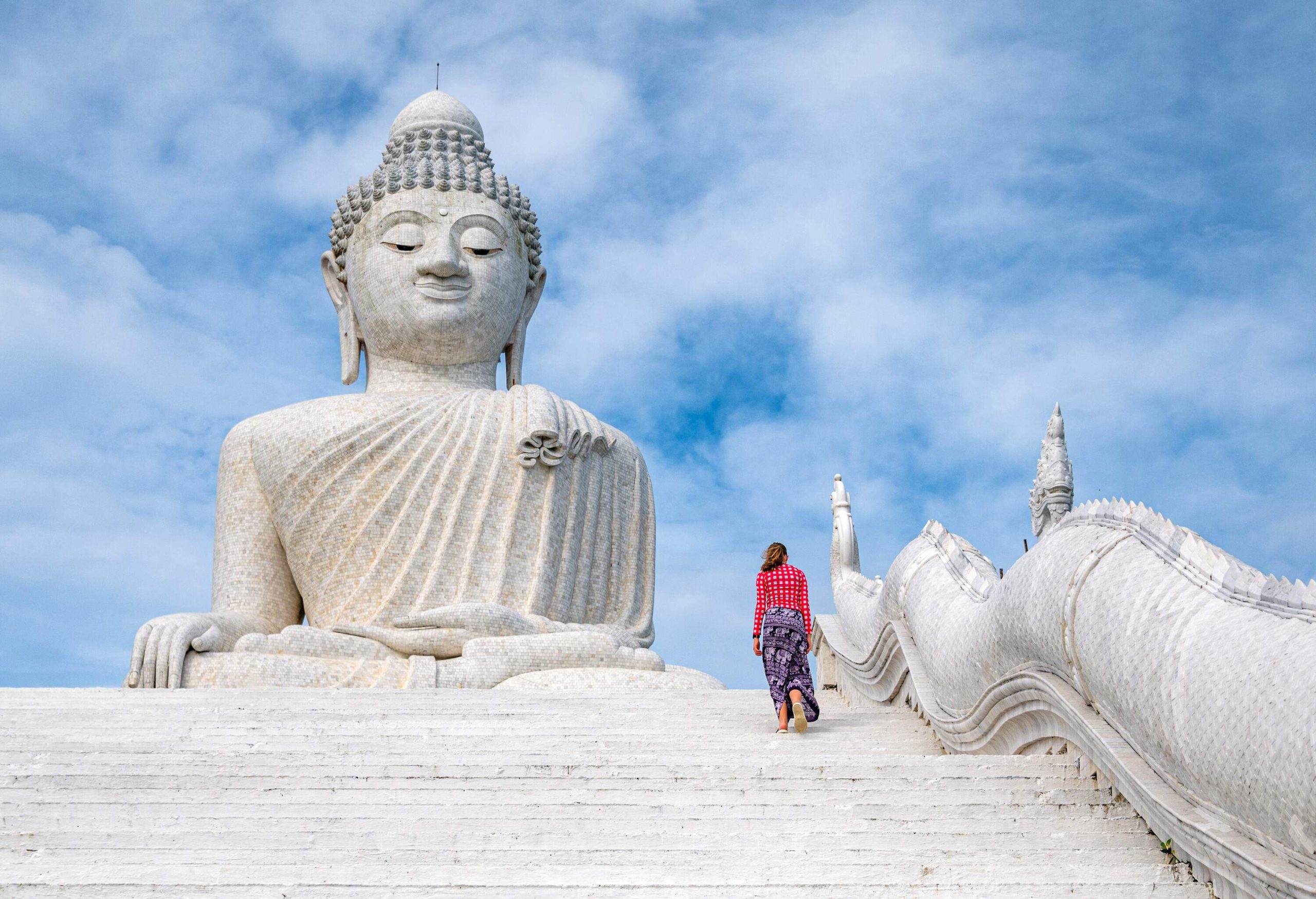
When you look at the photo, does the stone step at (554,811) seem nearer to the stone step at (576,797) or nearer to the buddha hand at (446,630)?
the stone step at (576,797)

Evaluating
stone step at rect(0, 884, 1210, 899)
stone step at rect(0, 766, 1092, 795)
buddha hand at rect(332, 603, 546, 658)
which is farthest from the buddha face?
stone step at rect(0, 884, 1210, 899)

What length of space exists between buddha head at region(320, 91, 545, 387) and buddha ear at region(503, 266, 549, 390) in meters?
0.18

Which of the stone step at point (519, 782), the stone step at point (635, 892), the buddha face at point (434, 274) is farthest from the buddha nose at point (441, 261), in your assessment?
the stone step at point (635, 892)

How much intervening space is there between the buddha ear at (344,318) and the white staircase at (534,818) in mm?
5598

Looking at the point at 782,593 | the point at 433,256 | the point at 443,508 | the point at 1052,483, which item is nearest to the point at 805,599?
the point at 782,593

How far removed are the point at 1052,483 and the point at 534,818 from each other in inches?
150

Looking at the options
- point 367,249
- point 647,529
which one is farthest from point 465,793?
point 367,249

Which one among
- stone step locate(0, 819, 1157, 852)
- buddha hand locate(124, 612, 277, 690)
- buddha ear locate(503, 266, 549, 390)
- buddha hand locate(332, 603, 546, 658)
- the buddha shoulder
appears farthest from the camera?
buddha ear locate(503, 266, 549, 390)

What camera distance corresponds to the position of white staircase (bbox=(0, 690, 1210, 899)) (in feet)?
13.4

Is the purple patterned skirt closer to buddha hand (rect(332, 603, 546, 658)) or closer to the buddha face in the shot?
buddha hand (rect(332, 603, 546, 658))

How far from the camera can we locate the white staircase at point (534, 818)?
13.4 feet

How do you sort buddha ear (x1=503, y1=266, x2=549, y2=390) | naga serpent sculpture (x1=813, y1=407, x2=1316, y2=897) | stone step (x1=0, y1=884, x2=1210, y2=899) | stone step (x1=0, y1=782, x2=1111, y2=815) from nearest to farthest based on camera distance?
naga serpent sculpture (x1=813, y1=407, x2=1316, y2=897)
stone step (x1=0, y1=884, x2=1210, y2=899)
stone step (x1=0, y1=782, x2=1111, y2=815)
buddha ear (x1=503, y1=266, x2=549, y2=390)

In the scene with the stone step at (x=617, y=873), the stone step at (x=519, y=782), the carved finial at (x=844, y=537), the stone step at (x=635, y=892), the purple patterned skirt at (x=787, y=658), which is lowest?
the stone step at (x=635, y=892)

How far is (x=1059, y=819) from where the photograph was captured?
4641 millimetres
